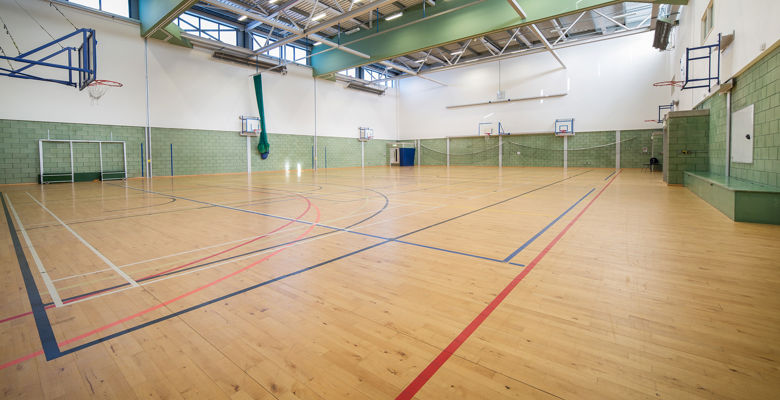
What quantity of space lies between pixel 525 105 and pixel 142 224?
20.8m

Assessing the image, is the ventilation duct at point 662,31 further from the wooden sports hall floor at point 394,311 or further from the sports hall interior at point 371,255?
the wooden sports hall floor at point 394,311

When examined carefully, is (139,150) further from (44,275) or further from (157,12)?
(44,275)

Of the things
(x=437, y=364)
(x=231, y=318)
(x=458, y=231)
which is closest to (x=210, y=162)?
(x=458, y=231)

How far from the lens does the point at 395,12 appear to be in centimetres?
1575

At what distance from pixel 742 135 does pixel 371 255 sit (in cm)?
783

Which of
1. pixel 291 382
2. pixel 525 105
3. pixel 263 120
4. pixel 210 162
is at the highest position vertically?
pixel 525 105

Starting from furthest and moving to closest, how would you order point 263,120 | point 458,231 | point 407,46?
point 263,120 < point 407,46 < point 458,231

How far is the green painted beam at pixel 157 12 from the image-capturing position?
36.6ft

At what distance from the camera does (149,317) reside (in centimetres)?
236

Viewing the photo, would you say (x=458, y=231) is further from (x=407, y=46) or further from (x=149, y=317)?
(x=407, y=46)

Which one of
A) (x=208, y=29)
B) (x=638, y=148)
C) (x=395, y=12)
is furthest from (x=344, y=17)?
(x=638, y=148)

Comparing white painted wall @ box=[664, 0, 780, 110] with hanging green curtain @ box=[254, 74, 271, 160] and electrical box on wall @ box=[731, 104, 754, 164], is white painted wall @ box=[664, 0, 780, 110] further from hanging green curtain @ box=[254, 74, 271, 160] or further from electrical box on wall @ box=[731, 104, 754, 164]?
hanging green curtain @ box=[254, 74, 271, 160]

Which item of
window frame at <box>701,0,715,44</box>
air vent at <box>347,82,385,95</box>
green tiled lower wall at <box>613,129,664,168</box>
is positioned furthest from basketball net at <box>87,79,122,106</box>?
green tiled lower wall at <box>613,129,664,168</box>

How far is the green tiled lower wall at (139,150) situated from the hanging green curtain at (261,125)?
31 centimetres
